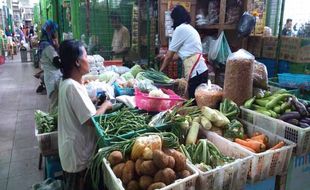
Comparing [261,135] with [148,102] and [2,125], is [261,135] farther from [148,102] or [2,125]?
[2,125]

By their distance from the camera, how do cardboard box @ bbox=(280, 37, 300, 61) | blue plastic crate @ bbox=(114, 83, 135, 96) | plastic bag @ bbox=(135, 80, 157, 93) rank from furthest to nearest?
cardboard box @ bbox=(280, 37, 300, 61), blue plastic crate @ bbox=(114, 83, 135, 96), plastic bag @ bbox=(135, 80, 157, 93)

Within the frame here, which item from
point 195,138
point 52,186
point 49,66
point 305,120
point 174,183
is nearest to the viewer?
point 174,183

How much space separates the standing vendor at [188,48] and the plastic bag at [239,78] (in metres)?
1.14

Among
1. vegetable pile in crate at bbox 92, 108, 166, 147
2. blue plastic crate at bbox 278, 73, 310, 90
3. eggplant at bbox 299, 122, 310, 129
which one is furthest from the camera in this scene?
blue plastic crate at bbox 278, 73, 310, 90

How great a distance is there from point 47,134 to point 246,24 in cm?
365

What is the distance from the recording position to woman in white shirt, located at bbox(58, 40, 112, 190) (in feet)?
6.84

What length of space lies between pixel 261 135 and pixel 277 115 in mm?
284

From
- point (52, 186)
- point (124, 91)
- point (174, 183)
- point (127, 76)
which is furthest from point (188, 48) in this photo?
point (174, 183)

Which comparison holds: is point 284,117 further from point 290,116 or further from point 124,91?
point 124,91

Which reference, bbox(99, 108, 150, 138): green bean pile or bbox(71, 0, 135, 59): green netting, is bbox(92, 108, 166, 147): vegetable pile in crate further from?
bbox(71, 0, 135, 59): green netting

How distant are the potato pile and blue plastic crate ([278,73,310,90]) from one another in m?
2.48

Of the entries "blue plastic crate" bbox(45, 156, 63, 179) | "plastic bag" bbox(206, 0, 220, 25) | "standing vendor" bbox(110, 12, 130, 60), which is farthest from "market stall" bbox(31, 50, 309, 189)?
"plastic bag" bbox(206, 0, 220, 25)

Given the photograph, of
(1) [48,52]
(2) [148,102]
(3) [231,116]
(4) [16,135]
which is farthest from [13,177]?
(3) [231,116]

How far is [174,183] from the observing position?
158cm
